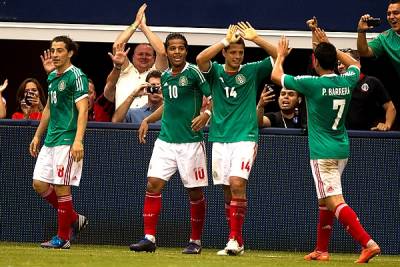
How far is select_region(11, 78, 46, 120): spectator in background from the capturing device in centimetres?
1554

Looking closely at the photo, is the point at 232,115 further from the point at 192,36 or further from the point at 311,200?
the point at 192,36

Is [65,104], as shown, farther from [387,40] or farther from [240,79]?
[387,40]

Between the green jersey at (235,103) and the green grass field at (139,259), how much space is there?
4.04ft

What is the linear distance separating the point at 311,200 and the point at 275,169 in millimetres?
537

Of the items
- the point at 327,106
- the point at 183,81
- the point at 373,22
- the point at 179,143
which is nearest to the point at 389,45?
the point at 373,22

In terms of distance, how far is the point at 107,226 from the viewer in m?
15.1

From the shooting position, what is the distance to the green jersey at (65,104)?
1369cm

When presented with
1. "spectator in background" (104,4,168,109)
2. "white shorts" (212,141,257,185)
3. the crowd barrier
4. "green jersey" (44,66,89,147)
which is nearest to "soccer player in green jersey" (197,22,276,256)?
"white shorts" (212,141,257,185)

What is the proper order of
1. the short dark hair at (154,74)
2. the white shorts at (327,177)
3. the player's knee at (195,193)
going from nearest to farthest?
the white shorts at (327,177) < the player's knee at (195,193) < the short dark hair at (154,74)

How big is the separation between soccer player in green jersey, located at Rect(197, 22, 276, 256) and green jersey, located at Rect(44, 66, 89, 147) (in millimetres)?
1307

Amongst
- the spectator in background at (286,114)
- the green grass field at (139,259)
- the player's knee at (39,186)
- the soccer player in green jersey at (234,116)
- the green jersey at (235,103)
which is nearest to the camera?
the green grass field at (139,259)

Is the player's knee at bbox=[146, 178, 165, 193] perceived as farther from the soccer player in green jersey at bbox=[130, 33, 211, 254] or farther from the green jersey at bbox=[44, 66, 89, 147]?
the green jersey at bbox=[44, 66, 89, 147]

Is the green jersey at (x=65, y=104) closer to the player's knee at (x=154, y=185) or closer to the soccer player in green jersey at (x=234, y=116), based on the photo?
the player's knee at (x=154, y=185)

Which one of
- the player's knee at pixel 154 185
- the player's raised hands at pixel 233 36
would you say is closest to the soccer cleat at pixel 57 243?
the player's knee at pixel 154 185
